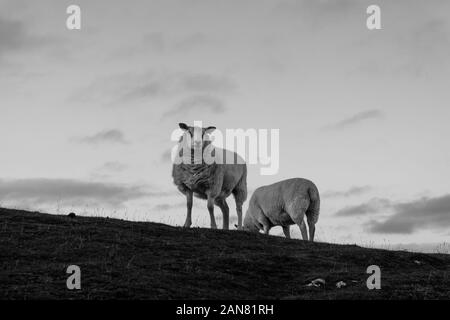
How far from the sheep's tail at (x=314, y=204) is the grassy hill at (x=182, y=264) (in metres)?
4.66

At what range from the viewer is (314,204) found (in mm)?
29578

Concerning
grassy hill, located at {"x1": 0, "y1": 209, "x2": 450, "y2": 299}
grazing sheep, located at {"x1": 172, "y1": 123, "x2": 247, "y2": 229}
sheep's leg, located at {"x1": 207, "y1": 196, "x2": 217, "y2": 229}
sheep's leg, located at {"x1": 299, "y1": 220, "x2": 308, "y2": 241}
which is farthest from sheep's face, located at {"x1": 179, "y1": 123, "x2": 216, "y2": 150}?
sheep's leg, located at {"x1": 299, "y1": 220, "x2": 308, "y2": 241}

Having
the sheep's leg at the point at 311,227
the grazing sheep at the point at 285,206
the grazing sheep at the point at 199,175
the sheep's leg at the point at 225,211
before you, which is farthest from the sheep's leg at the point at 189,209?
the sheep's leg at the point at 311,227

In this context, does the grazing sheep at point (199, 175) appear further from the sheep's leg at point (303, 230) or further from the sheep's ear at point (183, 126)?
the sheep's leg at point (303, 230)

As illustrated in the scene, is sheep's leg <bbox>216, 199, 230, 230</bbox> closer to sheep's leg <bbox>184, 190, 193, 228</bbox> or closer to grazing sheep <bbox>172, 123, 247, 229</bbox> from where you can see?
grazing sheep <bbox>172, 123, 247, 229</bbox>

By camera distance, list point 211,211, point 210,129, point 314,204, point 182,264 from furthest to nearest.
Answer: point 314,204, point 210,129, point 211,211, point 182,264

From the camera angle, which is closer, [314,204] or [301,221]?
[301,221]

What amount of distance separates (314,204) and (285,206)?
141 cm

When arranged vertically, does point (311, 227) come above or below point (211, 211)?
below

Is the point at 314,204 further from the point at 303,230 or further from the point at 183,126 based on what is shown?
the point at 183,126

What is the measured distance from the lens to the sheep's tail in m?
29.6

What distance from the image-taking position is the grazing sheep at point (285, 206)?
29.5 meters

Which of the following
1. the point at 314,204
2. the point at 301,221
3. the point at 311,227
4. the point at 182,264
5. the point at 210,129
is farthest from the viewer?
the point at 311,227

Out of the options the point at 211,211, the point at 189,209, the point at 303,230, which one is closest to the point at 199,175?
the point at 189,209
